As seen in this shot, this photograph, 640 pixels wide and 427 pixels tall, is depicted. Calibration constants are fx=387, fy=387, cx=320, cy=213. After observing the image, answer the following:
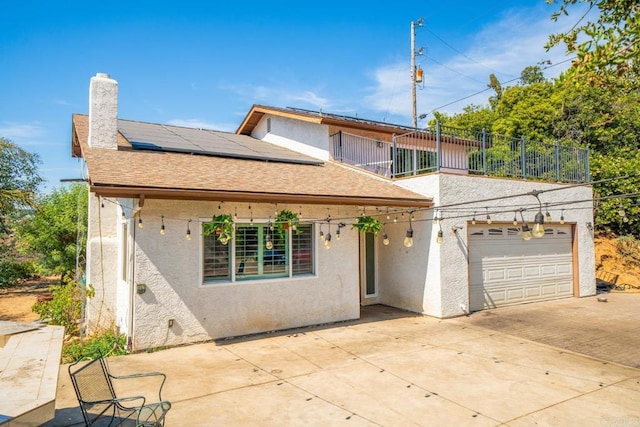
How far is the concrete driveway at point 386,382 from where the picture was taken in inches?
192

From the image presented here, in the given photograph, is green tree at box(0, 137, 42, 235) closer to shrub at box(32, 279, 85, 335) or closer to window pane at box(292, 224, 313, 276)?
shrub at box(32, 279, 85, 335)

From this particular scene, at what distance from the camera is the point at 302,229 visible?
9.60 m

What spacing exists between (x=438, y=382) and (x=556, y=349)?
3345mm

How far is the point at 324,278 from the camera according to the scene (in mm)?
9625

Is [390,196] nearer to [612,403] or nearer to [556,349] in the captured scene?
[556,349]

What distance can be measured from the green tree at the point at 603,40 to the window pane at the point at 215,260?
7083 millimetres

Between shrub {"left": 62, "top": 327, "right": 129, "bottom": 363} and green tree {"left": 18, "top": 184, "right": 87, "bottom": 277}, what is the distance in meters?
7.04

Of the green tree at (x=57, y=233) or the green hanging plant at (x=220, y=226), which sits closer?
the green hanging plant at (x=220, y=226)

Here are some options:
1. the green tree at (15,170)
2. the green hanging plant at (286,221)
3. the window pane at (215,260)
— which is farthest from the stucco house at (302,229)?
the green tree at (15,170)

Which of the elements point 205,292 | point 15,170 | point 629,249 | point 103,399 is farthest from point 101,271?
point 629,249

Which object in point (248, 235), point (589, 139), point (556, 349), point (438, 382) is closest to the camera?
point (438, 382)

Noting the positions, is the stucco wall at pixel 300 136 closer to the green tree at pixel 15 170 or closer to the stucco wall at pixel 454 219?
the stucco wall at pixel 454 219

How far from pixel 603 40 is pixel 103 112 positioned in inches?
388

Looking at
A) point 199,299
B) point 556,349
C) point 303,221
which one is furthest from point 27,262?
point 556,349
